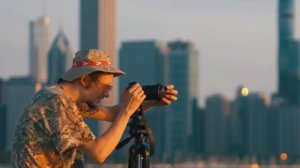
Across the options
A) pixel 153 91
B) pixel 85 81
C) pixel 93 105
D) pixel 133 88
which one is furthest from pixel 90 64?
pixel 153 91

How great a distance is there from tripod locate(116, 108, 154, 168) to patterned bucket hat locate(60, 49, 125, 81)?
0.31m

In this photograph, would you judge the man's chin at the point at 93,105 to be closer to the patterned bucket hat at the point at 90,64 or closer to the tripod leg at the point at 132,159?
the patterned bucket hat at the point at 90,64

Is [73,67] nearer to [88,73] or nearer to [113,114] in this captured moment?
[88,73]

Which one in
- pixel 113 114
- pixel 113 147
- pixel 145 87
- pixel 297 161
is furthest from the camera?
pixel 297 161

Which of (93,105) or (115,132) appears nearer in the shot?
(115,132)

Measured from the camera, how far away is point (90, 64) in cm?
705

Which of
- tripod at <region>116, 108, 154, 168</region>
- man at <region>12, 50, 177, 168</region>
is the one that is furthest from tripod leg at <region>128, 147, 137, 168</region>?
man at <region>12, 50, 177, 168</region>

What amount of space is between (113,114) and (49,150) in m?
1.07

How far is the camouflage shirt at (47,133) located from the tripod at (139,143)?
0.29 m

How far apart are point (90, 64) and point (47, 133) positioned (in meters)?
0.45

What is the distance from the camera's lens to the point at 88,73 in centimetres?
702

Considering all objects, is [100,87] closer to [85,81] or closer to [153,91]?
[85,81]

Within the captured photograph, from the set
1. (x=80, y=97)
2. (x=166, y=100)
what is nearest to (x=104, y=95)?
(x=80, y=97)

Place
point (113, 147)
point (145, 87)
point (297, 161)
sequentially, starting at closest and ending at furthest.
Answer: point (113, 147) → point (145, 87) → point (297, 161)
